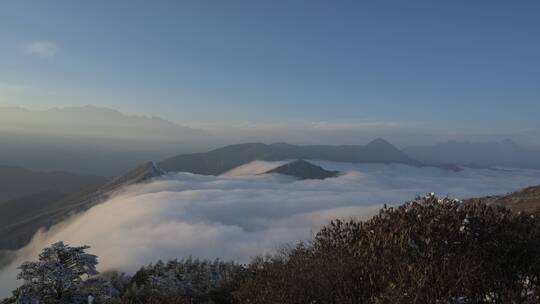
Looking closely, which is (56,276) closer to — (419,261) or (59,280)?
(59,280)

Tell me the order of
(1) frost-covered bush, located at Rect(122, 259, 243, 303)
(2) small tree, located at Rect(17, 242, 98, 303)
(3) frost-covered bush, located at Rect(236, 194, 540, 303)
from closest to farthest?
1. (3) frost-covered bush, located at Rect(236, 194, 540, 303)
2. (2) small tree, located at Rect(17, 242, 98, 303)
3. (1) frost-covered bush, located at Rect(122, 259, 243, 303)

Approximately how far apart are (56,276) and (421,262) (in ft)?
25.3

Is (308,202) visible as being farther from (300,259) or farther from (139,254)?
(300,259)

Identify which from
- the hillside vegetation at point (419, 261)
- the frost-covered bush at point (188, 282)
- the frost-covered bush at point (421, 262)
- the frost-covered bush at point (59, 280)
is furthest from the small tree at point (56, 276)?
the frost-covered bush at point (421, 262)

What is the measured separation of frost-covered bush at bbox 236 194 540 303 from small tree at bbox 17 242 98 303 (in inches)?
168

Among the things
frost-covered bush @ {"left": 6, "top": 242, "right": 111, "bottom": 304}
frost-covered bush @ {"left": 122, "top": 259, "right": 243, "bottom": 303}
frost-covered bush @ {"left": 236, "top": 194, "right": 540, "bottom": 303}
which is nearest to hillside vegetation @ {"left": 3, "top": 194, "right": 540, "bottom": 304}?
frost-covered bush @ {"left": 236, "top": 194, "right": 540, "bottom": 303}

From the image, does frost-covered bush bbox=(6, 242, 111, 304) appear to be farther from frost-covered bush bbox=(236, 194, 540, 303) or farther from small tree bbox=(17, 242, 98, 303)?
frost-covered bush bbox=(236, 194, 540, 303)

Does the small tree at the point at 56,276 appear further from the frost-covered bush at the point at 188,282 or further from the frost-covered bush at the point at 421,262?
the frost-covered bush at the point at 421,262

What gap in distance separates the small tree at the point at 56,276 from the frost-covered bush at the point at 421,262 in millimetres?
4274

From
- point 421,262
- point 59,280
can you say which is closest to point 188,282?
point 59,280

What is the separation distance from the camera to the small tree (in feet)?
33.2

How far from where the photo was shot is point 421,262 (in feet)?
19.5

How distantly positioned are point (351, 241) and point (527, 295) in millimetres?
3258

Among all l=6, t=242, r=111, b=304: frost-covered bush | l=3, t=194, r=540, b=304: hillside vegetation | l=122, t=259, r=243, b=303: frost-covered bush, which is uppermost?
l=3, t=194, r=540, b=304: hillside vegetation
